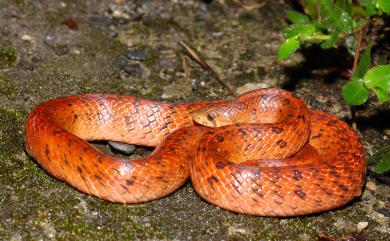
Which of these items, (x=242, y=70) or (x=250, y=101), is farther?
(x=242, y=70)

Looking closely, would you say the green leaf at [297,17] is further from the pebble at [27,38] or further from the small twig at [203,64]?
the pebble at [27,38]

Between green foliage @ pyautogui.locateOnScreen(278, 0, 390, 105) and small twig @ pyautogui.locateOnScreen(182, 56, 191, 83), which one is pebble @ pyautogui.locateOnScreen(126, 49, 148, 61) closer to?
small twig @ pyautogui.locateOnScreen(182, 56, 191, 83)

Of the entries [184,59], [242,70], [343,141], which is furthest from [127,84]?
[343,141]

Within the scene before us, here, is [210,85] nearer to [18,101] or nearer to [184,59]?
[184,59]

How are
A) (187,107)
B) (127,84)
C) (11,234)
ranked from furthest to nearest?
(127,84)
(187,107)
(11,234)

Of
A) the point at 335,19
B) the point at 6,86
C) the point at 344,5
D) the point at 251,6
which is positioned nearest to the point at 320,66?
the point at 344,5

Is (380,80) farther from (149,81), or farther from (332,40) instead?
(149,81)
